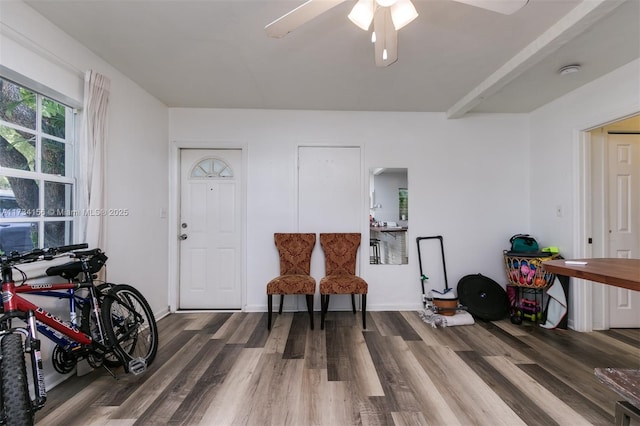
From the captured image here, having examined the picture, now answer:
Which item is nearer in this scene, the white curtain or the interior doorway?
the white curtain

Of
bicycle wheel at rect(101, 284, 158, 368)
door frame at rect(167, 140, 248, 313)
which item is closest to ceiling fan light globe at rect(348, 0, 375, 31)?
door frame at rect(167, 140, 248, 313)

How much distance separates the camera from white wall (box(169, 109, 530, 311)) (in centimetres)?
310

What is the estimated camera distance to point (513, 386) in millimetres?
1727

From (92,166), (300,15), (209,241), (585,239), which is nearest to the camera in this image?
(300,15)

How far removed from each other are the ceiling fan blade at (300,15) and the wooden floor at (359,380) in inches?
82.8

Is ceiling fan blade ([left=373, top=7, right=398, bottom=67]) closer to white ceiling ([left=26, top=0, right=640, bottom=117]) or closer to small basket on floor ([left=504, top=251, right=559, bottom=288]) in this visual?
white ceiling ([left=26, top=0, right=640, bottom=117])

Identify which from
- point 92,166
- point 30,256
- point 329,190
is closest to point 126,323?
point 30,256

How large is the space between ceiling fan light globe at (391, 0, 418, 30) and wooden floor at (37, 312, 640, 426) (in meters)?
2.14

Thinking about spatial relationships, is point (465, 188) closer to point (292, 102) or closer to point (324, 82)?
point (324, 82)

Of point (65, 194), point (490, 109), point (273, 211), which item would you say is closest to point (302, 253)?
point (273, 211)

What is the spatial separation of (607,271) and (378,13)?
1.89m

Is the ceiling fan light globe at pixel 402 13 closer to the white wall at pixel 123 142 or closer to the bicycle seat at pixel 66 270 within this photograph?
the white wall at pixel 123 142

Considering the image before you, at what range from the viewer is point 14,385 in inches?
44.3

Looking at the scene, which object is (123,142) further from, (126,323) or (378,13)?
(378,13)
